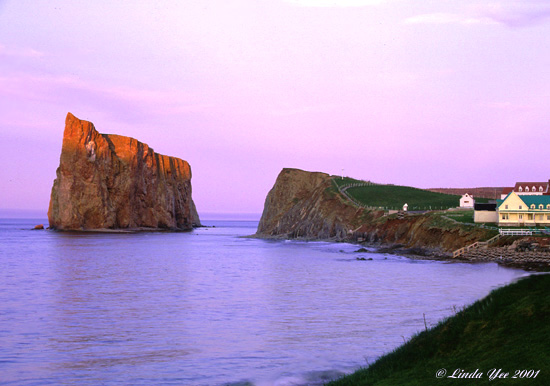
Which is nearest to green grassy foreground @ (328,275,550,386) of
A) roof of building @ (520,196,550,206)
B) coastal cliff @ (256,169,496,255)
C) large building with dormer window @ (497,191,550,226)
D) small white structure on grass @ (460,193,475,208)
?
coastal cliff @ (256,169,496,255)

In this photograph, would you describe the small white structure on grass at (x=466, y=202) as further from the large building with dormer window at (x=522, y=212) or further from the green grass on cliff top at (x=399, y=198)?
the large building with dormer window at (x=522, y=212)

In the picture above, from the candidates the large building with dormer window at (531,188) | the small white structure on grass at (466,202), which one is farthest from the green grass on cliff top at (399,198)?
the large building with dormer window at (531,188)

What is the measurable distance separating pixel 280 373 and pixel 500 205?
220 ft

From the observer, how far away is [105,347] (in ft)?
72.5

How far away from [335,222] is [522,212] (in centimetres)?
6049

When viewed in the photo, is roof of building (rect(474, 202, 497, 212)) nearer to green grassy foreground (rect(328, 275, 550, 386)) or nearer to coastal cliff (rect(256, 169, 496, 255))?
coastal cliff (rect(256, 169, 496, 255))

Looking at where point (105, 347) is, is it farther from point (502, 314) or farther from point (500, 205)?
point (500, 205)

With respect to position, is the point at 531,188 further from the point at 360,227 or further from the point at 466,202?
the point at 360,227

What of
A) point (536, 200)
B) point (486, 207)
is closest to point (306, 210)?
point (486, 207)

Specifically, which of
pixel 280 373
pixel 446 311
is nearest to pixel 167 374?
pixel 280 373

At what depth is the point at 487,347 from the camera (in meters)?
14.0

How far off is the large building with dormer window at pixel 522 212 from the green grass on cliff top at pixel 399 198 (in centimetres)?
4419

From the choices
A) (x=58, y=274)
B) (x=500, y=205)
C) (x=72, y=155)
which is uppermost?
(x=72, y=155)

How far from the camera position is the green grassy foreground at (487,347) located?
12172mm
